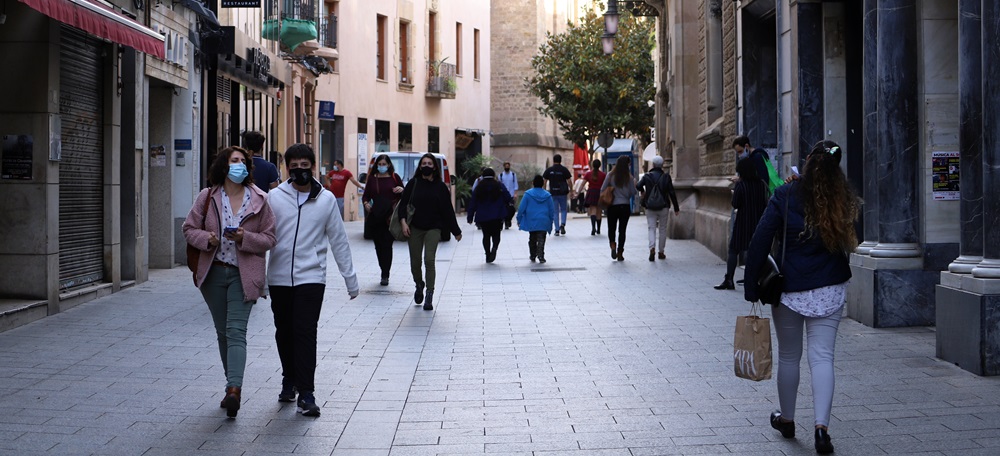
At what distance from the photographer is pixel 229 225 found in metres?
7.78

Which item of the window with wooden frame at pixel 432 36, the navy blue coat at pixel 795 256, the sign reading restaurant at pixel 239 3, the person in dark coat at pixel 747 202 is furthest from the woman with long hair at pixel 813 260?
the window with wooden frame at pixel 432 36

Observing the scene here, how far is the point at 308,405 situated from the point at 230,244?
1082 millimetres

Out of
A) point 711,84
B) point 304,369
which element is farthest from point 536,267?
point 304,369

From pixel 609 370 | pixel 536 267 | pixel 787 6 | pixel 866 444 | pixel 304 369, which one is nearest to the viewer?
pixel 866 444

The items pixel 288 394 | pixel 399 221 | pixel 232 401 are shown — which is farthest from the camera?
pixel 399 221

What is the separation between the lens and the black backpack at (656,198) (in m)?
19.5

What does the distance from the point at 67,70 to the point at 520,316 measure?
5.38 metres

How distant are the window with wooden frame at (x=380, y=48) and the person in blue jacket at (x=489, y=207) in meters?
24.5

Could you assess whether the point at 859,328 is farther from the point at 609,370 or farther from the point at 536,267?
the point at 536,267

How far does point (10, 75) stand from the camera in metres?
12.3

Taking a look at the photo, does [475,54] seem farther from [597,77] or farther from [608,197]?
[608,197]

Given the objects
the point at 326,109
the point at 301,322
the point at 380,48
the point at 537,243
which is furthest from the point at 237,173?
the point at 380,48

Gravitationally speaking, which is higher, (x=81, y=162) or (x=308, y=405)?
(x=81, y=162)

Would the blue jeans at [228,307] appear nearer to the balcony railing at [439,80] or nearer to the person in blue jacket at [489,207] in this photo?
the person in blue jacket at [489,207]
